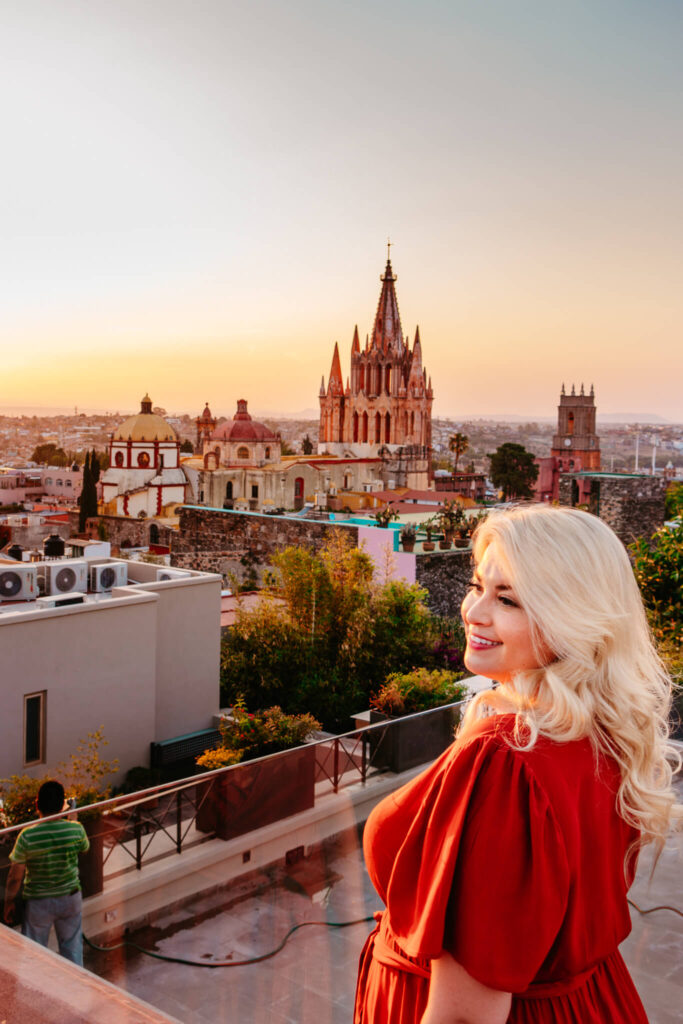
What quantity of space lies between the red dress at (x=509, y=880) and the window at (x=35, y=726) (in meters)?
6.14

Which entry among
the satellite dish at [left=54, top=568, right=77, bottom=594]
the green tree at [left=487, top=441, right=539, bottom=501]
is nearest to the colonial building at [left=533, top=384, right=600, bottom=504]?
the green tree at [left=487, top=441, right=539, bottom=501]

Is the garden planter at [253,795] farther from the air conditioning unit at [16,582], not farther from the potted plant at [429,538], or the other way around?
the potted plant at [429,538]

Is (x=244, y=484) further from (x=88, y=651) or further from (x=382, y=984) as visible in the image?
(x=382, y=984)

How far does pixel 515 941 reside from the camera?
3.32ft

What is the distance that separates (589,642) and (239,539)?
603 inches

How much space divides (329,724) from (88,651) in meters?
3.27

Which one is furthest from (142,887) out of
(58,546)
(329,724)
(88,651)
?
(58,546)

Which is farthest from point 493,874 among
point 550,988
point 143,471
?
point 143,471

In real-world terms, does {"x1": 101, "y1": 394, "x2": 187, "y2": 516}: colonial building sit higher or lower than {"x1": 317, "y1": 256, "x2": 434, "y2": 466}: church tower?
lower

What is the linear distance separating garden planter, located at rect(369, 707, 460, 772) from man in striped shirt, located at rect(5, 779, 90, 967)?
159 centimetres

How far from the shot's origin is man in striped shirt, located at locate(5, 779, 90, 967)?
2779 millimetres

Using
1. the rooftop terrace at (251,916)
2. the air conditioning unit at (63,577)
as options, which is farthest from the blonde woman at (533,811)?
the air conditioning unit at (63,577)

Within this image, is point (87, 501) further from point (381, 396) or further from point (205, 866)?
point (205, 866)

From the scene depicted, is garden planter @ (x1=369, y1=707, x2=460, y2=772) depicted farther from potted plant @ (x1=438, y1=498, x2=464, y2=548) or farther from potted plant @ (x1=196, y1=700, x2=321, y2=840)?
potted plant @ (x1=438, y1=498, x2=464, y2=548)
